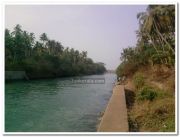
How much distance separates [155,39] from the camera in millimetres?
16016

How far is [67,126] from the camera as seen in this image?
25.2 ft

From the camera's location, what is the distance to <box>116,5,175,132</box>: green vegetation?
261 inches

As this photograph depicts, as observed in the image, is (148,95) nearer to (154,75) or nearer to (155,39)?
(154,75)

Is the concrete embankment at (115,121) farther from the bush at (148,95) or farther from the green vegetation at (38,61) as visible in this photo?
the green vegetation at (38,61)

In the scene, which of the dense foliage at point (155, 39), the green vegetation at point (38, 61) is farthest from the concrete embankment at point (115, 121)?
the green vegetation at point (38, 61)

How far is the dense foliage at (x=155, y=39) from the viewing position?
10461mm

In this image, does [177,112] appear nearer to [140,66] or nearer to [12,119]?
[12,119]

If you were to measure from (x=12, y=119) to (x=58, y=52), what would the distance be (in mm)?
33888

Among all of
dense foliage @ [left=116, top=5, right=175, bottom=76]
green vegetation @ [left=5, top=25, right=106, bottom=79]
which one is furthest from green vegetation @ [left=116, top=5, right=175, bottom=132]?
green vegetation @ [left=5, top=25, right=106, bottom=79]

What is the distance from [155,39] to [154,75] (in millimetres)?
3623

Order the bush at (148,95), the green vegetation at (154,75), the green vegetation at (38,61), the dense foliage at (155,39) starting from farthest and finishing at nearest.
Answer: the green vegetation at (38,61) → the dense foliage at (155,39) → the bush at (148,95) → the green vegetation at (154,75)

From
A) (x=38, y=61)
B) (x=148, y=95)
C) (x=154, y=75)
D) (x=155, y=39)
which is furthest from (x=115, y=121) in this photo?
(x=38, y=61)

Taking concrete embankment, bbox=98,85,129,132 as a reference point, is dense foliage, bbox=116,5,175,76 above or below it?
above

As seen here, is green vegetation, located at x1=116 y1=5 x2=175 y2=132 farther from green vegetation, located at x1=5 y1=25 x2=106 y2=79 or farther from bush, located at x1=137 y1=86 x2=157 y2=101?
green vegetation, located at x1=5 y1=25 x2=106 y2=79
